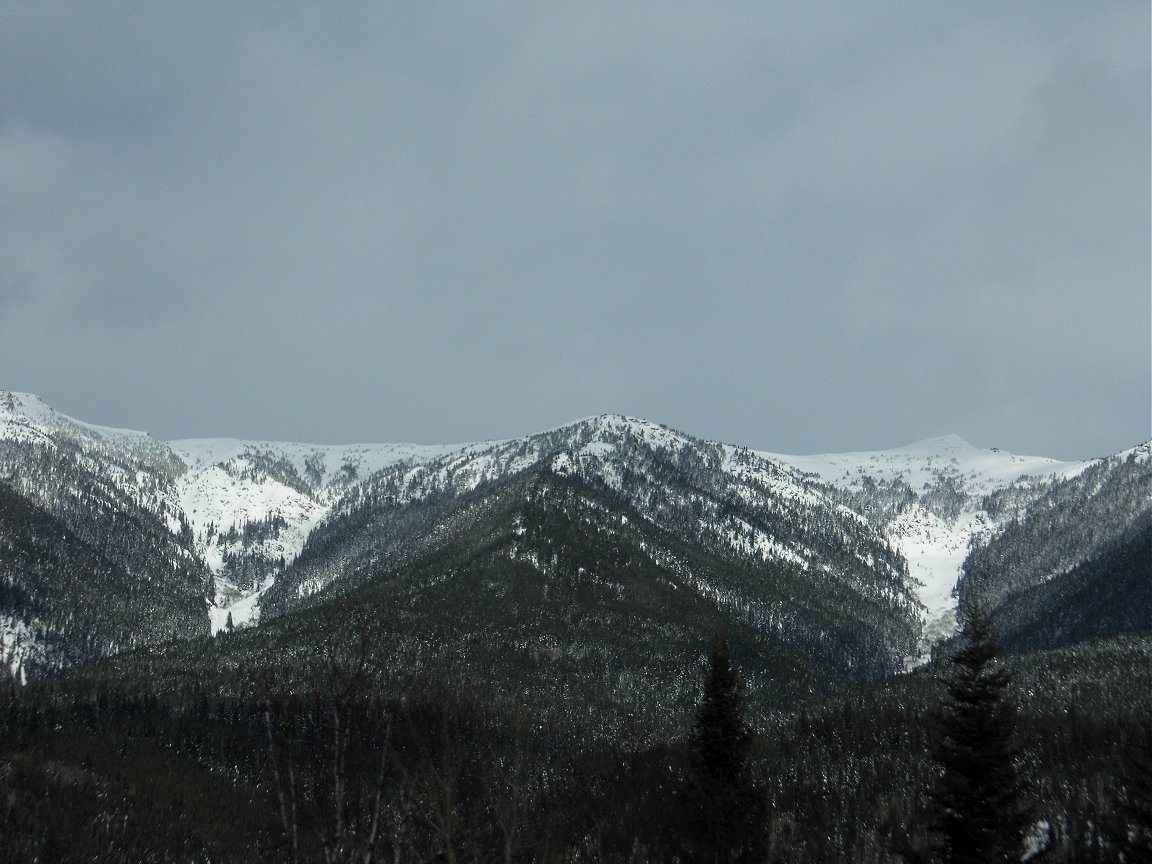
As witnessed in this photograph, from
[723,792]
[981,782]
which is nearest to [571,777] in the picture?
[723,792]

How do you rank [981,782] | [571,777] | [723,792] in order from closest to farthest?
[981,782]
[723,792]
[571,777]

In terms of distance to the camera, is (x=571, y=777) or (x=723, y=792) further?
(x=571, y=777)

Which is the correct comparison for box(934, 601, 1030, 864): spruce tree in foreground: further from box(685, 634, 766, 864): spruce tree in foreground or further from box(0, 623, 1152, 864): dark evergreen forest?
box(0, 623, 1152, 864): dark evergreen forest

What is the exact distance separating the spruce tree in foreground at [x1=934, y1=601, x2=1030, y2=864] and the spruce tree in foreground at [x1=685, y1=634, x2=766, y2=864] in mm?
7736

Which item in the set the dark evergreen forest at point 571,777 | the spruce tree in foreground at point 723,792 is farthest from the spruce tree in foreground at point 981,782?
the dark evergreen forest at point 571,777

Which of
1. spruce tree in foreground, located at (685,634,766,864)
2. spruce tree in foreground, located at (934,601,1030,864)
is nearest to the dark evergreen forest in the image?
spruce tree in foreground, located at (685,634,766,864)

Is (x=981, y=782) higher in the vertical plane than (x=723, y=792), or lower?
higher

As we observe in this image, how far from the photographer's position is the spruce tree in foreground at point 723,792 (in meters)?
35.9

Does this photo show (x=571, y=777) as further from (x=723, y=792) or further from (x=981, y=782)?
(x=981, y=782)

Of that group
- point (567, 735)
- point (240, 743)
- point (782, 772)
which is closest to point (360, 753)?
point (240, 743)

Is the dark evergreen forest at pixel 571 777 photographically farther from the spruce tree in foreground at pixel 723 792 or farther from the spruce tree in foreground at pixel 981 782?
the spruce tree in foreground at pixel 981 782

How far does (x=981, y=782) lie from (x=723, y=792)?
34.6ft

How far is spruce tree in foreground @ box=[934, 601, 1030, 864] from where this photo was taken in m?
35.1

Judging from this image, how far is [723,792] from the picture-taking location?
3628 centimetres
